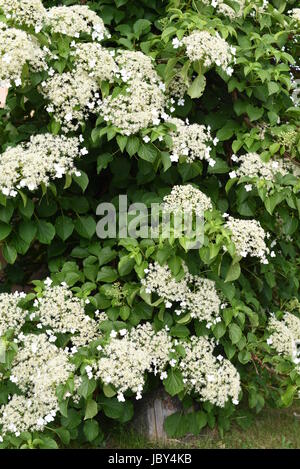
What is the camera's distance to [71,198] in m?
3.98

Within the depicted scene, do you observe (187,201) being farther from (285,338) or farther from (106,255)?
(285,338)

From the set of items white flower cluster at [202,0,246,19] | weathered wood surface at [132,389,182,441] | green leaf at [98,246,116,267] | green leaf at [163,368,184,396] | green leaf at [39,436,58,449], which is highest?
white flower cluster at [202,0,246,19]

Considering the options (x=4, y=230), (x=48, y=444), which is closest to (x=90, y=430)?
(x=48, y=444)

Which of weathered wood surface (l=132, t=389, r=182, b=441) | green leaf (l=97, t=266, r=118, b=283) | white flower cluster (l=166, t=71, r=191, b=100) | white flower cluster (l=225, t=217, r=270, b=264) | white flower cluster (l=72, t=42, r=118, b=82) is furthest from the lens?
weathered wood surface (l=132, t=389, r=182, b=441)

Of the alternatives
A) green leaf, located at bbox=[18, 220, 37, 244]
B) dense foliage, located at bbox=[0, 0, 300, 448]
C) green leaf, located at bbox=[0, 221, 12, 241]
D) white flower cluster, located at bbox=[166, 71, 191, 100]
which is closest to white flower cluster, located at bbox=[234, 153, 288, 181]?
dense foliage, located at bbox=[0, 0, 300, 448]

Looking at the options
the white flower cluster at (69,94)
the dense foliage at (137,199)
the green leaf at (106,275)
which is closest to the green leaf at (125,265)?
the dense foliage at (137,199)

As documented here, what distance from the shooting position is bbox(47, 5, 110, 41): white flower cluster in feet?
12.2

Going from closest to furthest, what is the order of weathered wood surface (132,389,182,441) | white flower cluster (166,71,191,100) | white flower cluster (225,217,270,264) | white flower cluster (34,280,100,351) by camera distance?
1. white flower cluster (225,217,270,264)
2. white flower cluster (34,280,100,351)
3. white flower cluster (166,71,191,100)
4. weathered wood surface (132,389,182,441)

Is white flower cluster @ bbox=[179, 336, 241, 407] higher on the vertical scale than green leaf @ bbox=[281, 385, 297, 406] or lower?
higher

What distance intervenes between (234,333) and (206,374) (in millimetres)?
288

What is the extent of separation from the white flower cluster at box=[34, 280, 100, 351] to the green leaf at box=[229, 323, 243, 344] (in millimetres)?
726

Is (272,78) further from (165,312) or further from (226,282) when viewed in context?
(165,312)

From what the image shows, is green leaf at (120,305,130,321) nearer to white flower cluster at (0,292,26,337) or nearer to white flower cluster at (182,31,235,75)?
white flower cluster at (0,292,26,337)
